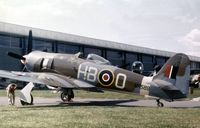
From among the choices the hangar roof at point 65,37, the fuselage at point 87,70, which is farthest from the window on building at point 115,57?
the fuselage at point 87,70

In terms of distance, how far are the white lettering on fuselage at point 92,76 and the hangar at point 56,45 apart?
18180 mm

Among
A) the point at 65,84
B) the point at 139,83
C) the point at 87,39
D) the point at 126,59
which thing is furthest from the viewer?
the point at 126,59

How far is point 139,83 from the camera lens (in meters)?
16.8

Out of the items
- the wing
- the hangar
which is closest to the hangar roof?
the hangar

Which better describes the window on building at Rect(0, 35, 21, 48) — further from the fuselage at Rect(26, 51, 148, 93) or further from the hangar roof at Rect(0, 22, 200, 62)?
the fuselage at Rect(26, 51, 148, 93)

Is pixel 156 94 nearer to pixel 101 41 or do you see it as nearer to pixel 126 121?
pixel 126 121

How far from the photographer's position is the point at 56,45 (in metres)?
54.9

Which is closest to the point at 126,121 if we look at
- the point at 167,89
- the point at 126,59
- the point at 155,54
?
the point at 167,89

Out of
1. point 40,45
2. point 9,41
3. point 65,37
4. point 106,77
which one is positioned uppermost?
point 65,37

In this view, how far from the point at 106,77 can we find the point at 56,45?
3827cm

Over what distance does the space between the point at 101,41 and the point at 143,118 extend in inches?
2107

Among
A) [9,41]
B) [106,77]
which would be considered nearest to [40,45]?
[9,41]

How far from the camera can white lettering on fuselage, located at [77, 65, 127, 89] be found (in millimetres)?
17203

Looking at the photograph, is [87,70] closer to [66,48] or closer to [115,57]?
[66,48]
